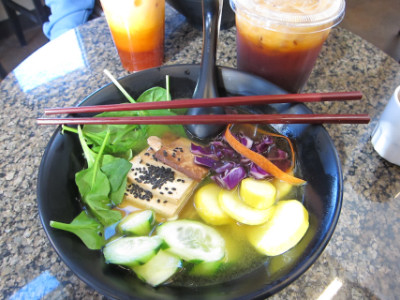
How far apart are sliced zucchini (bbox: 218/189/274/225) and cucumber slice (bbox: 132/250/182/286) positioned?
0.19 meters

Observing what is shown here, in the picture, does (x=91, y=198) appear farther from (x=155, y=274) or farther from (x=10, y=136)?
(x=10, y=136)

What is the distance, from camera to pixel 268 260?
0.75 m

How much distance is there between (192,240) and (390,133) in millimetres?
702

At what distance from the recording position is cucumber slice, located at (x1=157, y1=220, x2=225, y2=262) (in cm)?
71

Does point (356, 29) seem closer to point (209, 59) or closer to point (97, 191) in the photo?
point (209, 59)

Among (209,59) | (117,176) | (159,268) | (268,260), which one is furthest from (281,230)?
(209,59)

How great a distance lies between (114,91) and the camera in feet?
3.30

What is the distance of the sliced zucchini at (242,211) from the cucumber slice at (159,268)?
Answer: 188mm

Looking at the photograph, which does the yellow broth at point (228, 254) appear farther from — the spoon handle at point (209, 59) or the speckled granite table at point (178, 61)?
the spoon handle at point (209, 59)

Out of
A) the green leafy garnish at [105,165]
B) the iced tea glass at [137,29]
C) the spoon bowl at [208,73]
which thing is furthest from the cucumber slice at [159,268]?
the iced tea glass at [137,29]

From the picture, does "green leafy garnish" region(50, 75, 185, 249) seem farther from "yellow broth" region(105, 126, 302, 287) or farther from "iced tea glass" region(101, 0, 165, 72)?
"iced tea glass" region(101, 0, 165, 72)

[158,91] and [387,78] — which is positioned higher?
[158,91]

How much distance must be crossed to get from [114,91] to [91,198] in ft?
1.25

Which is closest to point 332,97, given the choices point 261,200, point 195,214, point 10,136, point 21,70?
point 261,200
